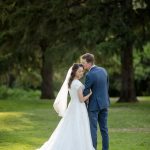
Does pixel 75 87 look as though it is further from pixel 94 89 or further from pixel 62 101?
pixel 62 101

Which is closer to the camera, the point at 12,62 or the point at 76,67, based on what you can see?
the point at 76,67

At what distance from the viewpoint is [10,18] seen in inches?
1347

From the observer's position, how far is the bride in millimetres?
12695

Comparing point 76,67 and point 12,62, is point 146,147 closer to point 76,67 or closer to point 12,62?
point 76,67

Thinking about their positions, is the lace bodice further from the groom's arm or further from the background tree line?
the background tree line

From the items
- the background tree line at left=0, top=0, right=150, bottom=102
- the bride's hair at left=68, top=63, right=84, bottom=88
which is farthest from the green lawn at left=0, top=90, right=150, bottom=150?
the background tree line at left=0, top=0, right=150, bottom=102

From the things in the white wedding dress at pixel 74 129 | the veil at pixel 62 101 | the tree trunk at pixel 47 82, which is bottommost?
the tree trunk at pixel 47 82

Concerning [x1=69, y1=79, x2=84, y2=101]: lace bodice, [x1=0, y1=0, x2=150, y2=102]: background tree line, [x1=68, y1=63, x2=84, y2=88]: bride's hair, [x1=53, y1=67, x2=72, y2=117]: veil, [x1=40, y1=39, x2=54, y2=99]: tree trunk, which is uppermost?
[x1=0, y1=0, x2=150, y2=102]: background tree line

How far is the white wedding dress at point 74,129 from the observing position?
1270 centimetres

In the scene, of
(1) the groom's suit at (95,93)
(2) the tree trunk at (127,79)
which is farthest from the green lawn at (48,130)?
(2) the tree trunk at (127,79)

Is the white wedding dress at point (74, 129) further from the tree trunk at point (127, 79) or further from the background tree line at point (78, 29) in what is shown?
the tree trunk at point (127, 79)

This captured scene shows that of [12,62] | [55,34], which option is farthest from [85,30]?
[12,62]

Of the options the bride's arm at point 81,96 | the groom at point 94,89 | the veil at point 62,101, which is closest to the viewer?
the groom at point 94,89

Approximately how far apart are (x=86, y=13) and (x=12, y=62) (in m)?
10.5
